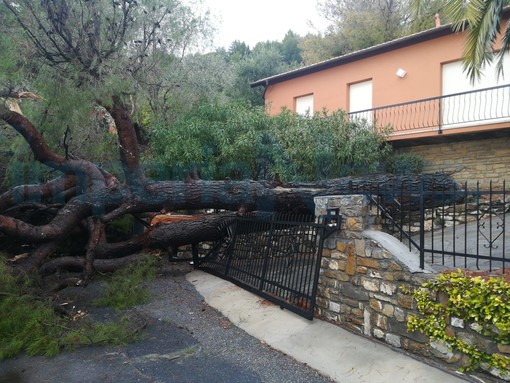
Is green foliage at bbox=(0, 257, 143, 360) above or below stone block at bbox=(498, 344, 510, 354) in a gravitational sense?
below

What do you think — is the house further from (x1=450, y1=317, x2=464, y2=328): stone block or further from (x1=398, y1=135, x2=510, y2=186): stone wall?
(x1=450, y1=317, x2=464, y2=328): stone block

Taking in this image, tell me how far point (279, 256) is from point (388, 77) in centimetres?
1045

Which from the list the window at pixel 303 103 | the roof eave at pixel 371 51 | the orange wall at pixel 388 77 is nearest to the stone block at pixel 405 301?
the orange wall at pixel 388 77

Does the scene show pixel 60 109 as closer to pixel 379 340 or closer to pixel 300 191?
pixel 300 191

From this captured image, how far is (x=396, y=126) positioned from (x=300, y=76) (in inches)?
192

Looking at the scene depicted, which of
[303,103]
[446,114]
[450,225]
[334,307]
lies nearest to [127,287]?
[334,307]

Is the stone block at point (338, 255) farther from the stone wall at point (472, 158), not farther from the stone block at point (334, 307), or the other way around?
the stone wall at point (472, 158)

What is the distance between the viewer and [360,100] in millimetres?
14703

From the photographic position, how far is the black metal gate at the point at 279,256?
4.98m

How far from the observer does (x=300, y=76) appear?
16172 mm

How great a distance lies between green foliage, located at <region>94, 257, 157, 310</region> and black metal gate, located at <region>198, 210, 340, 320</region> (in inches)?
52.4

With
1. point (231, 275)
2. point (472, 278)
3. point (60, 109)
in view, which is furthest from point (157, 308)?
point (472, 278)

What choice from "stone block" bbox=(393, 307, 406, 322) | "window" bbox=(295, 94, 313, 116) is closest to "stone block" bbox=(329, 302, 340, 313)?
"stone block" bbox=(393, 307, 406, 322)

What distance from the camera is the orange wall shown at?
12.5m
